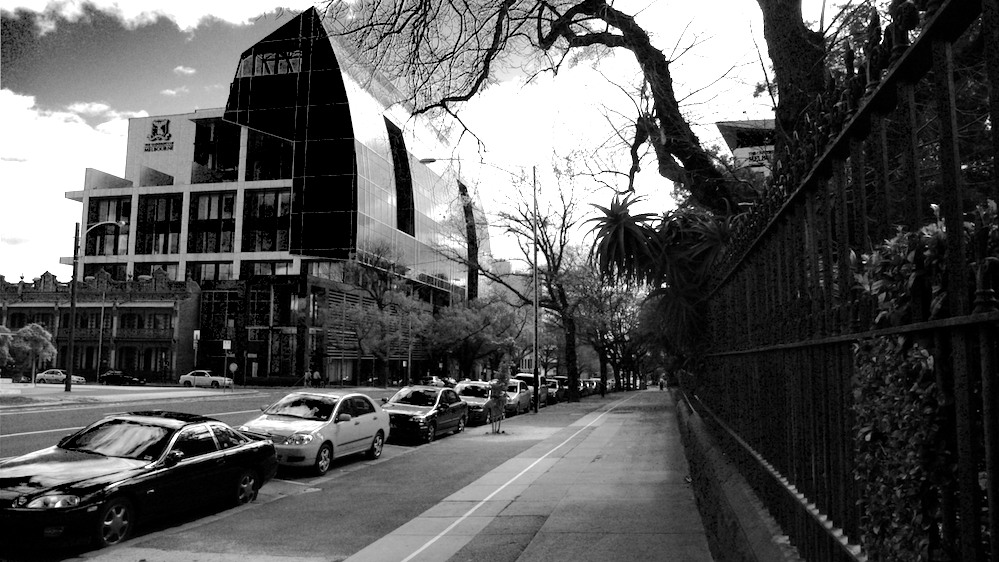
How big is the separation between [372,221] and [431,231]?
1656 centimetres

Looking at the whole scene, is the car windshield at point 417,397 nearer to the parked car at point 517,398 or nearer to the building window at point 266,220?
the parked car at point 517,398

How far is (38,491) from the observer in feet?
27.0

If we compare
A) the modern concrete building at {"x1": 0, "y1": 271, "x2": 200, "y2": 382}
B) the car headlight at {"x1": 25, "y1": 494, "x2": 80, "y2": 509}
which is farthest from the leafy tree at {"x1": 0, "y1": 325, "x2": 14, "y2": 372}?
the modern concrete building at {"x1": 0, "y1": 271, "x2": 200, "y2": 382}

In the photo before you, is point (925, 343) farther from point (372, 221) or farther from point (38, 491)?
point (372, 221)

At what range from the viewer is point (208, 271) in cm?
7325

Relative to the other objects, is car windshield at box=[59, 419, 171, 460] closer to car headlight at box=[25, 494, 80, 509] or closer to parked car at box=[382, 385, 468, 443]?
car headlight at box=[25, 494, 80, 509]

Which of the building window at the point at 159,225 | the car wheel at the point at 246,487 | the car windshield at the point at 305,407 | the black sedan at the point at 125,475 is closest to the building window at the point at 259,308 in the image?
the building window at the point at 159,225

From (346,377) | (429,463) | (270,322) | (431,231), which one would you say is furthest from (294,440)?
(431,231)

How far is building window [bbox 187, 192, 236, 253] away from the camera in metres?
72.9

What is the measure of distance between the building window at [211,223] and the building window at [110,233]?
7.54 m

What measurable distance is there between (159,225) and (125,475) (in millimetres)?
73113

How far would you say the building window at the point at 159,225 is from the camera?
7481 centimetres

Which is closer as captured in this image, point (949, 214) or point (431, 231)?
point (949, 214)

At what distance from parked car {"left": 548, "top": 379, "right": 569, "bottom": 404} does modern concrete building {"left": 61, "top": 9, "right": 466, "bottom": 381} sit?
58.7 feet
